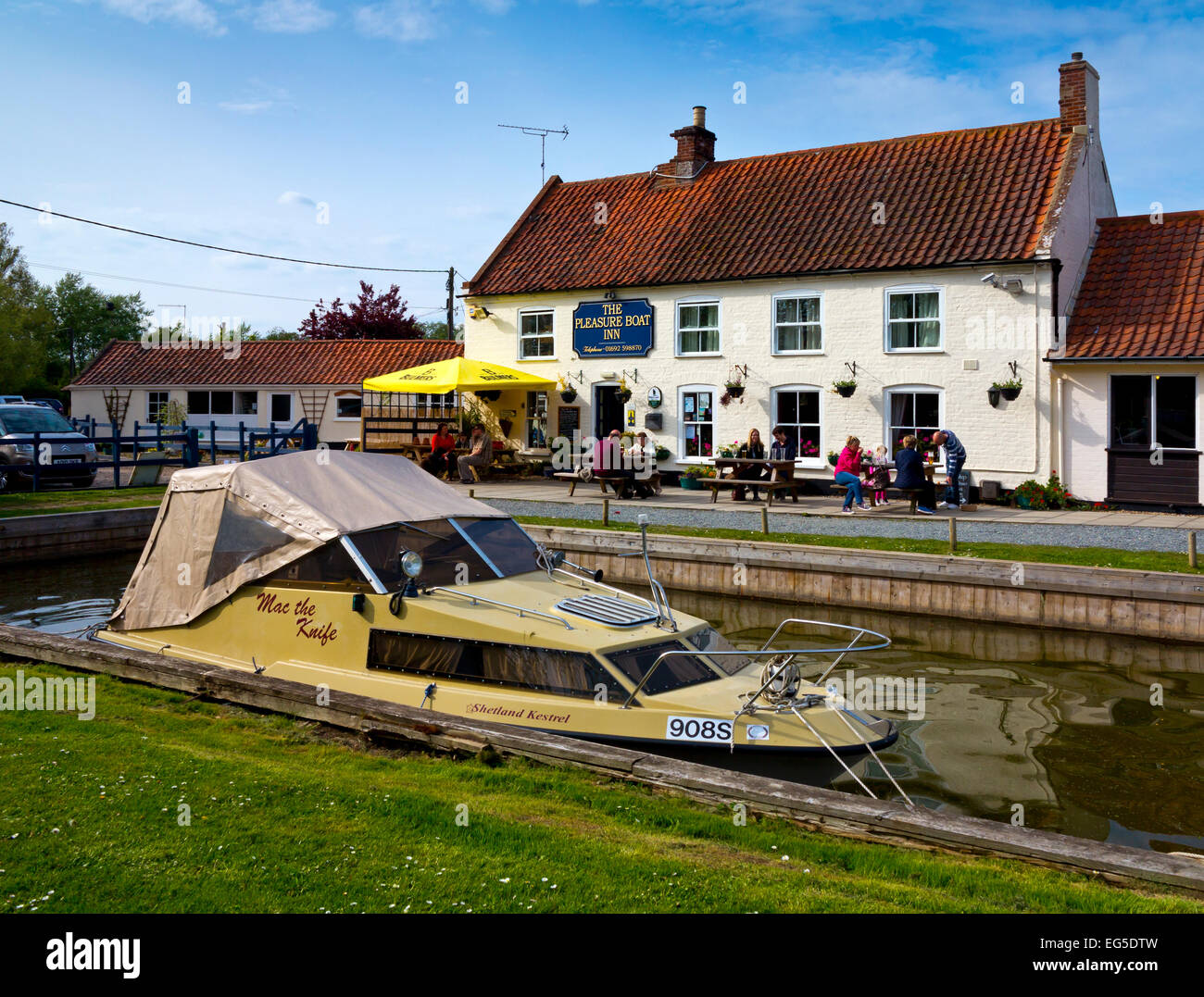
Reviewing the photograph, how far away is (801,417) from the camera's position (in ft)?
86.7

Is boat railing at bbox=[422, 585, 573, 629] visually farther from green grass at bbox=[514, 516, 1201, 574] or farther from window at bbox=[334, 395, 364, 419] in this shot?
window at bbox=[334, 395, 364, 419]

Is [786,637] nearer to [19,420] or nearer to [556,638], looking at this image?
[556,638]

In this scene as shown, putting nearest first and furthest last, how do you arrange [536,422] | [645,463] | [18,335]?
[645,463] → [536,422] → [18,335]

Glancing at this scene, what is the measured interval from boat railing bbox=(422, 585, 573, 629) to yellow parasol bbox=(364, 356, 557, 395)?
61.6ft

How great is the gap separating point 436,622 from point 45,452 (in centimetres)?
2144

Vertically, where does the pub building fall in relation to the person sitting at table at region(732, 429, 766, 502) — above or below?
above

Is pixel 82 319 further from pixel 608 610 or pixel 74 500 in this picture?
pixel 608 610

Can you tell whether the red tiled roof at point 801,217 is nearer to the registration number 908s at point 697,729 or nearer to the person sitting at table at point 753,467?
the person sitting at table at point 753,467

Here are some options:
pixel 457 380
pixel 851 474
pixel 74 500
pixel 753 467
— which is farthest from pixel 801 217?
pixel 74 500

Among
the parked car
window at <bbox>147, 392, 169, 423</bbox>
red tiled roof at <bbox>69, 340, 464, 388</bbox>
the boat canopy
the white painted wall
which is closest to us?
the boat canopy

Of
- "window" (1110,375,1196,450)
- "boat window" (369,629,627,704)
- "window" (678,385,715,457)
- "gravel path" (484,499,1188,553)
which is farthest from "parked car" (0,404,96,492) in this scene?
"window" (1110,375,1196,450)

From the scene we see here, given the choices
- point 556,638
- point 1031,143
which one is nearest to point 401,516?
point 556,638

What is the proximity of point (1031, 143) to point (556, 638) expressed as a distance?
847 inches

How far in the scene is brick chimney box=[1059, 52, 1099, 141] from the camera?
24297mm
